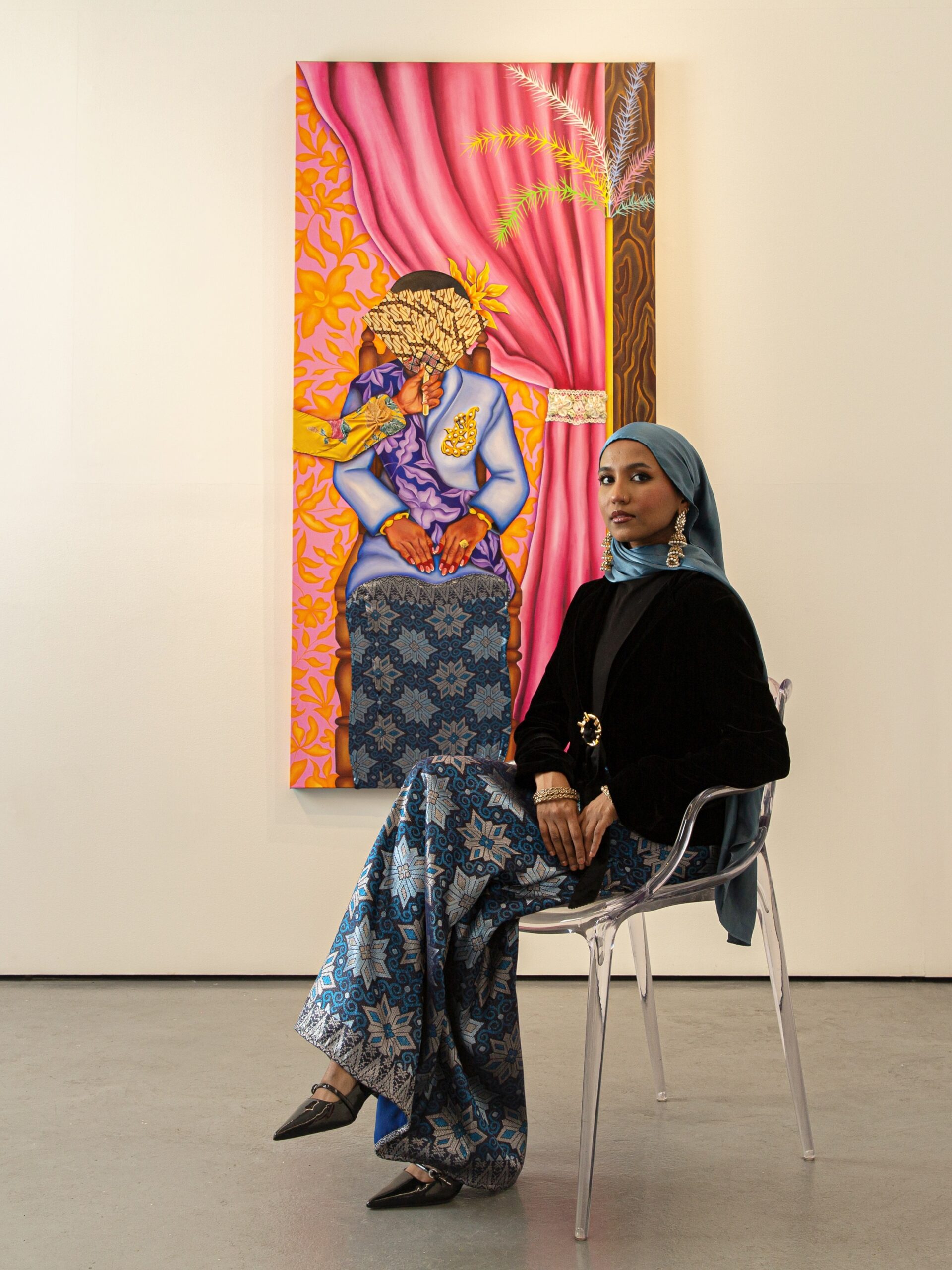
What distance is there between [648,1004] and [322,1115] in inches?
31.2

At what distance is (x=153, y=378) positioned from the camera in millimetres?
2898

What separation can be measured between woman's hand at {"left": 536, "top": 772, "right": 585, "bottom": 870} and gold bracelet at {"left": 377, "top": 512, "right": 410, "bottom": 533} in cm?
129

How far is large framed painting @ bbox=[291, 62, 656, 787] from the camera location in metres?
2.85

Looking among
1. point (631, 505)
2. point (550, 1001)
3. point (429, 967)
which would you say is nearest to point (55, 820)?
point (550, 1001)

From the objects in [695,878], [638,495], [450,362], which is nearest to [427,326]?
[450,362]

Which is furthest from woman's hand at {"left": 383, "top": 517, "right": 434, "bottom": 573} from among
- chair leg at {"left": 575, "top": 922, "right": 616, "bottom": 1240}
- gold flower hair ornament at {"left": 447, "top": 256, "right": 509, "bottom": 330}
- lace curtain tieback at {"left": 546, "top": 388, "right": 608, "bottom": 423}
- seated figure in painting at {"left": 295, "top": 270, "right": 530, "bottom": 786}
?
chair leg at {"left": 575, "top": 922, "right": 616, "bottom": 1240}

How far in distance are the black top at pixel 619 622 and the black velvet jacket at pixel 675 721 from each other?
19mm

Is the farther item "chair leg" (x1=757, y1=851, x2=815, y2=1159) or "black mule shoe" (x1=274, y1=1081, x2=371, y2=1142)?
"chair leg" (x1=757, y1=851, x2=815, y2=1159)

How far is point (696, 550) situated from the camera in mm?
1920

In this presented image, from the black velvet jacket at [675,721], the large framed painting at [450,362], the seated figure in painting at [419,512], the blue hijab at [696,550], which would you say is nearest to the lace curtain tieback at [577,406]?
the large framed painting at [450,362]

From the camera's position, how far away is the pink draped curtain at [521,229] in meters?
2.85

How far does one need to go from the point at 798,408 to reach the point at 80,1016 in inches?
94.7

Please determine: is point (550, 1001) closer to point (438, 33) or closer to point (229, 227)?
Result: point (229, 227)

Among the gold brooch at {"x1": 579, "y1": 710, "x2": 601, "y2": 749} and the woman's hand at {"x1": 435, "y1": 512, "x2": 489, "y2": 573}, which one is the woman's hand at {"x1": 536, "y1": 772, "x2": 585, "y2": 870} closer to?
the gold brooch at {"x1": 579, "y1": 710, "x2": 601, "y2": 749}
